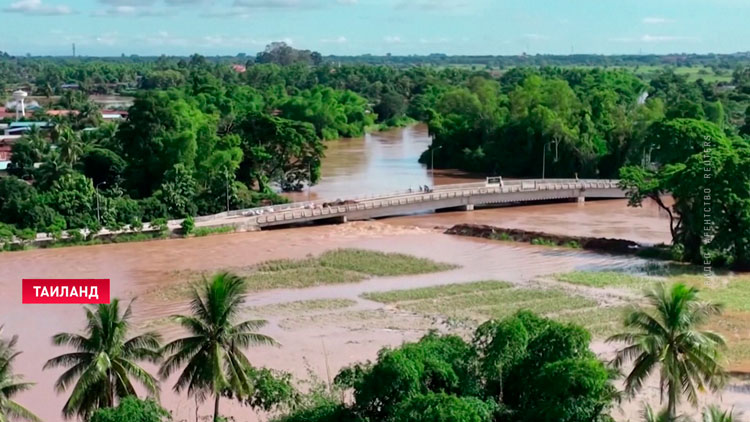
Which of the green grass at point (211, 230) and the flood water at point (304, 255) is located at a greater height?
the green grass at point (211, 230)

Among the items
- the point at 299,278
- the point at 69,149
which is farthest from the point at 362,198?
the point at 69,149

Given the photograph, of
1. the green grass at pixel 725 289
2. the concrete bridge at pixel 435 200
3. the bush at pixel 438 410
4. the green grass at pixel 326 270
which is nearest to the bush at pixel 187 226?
the concrete bridge at pixel 435 200

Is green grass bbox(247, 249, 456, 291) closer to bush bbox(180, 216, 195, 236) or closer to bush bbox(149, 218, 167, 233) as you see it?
bush bbox(180, 216, 195, 236)

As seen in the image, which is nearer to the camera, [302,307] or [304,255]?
[302,307]

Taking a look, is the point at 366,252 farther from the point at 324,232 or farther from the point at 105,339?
the point at 105,339

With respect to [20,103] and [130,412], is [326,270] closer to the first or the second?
[130,412]

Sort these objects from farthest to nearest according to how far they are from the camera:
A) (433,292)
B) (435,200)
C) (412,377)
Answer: (435,200)
(433,292)
(412,377)
